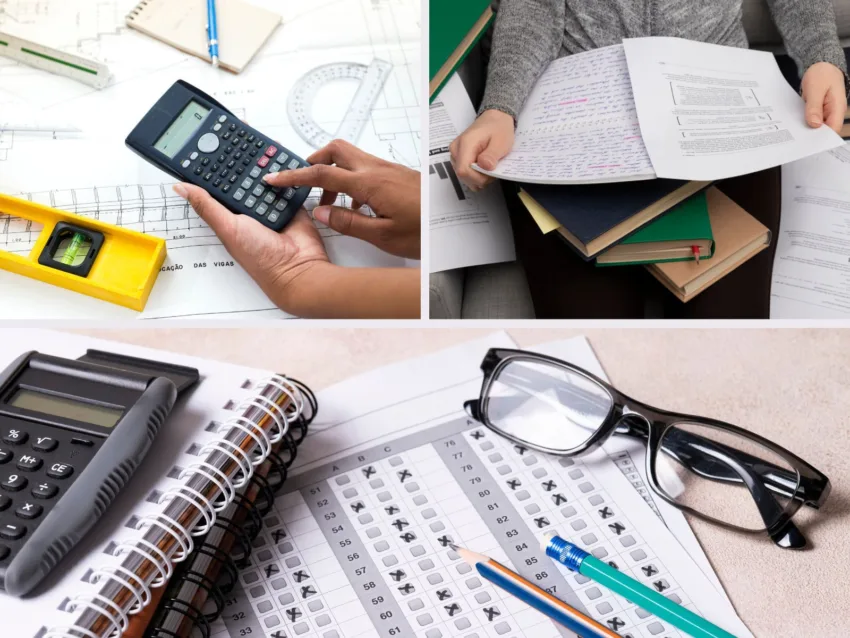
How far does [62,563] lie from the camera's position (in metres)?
0.42

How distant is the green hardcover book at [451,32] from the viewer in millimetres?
795

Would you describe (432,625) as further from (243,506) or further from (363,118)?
(363,118)

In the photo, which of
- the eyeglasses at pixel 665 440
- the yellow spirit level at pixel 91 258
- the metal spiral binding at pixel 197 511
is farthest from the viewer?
the yellow spirit level at pixel 91 258

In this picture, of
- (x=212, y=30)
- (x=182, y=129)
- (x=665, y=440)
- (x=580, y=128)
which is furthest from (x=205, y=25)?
(x=665, y=440)

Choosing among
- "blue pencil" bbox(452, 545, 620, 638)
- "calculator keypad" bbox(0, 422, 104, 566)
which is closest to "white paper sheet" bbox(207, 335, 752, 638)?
"blue pencil" bbox(452, 545, 620, 638)

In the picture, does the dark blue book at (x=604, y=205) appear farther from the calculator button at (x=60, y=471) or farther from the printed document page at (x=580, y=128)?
the calculator button at (x=60, y=471)

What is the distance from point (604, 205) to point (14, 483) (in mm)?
520

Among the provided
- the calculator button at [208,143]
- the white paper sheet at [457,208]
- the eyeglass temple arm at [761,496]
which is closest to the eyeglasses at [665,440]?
the eyeglass temple arm at [761,496]

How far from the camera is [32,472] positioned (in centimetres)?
44

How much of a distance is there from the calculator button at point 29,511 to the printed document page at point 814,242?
0.70 metres

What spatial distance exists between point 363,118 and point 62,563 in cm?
49

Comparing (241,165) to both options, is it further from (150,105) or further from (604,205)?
(604,205)

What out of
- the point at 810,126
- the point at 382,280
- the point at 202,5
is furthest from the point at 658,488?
the point at 202,5

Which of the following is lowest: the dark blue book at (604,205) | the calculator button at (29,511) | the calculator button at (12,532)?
the dark blue book at (604,205)
